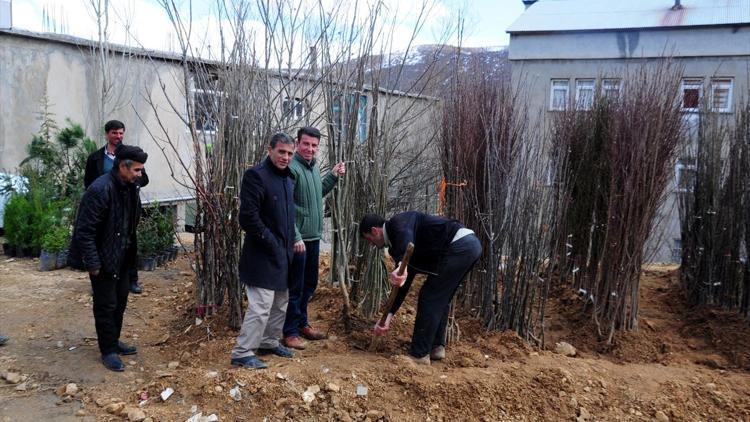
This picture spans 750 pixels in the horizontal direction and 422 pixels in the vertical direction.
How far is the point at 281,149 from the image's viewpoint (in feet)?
11.2

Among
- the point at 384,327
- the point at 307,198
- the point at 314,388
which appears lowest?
the point at 314,388

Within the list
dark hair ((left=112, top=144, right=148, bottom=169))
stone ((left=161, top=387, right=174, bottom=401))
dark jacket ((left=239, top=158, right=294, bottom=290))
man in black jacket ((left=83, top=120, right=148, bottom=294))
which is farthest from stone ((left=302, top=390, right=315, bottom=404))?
man in black jacket ((left=83, top=120, right=148, bottom=294))

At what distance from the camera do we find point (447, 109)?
14.8ft

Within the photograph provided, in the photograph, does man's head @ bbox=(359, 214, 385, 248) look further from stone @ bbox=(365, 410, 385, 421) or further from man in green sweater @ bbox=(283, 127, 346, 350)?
stone @ bbox=(365, 410, 385, 421)

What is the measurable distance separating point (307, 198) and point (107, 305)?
146 centimetres

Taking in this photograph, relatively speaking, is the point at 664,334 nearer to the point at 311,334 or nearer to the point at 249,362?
the point at 311,334

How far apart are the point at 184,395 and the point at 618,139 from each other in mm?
3535

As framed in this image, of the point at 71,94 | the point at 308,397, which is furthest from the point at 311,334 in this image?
the point at 71,94

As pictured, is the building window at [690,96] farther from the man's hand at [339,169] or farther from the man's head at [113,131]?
the man's head at [113,131]

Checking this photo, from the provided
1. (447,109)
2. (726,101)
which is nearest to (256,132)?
(447,109)

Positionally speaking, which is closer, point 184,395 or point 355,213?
point 184,395

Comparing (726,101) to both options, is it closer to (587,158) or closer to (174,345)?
(587,158)

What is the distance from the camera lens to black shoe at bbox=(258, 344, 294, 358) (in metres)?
3.67

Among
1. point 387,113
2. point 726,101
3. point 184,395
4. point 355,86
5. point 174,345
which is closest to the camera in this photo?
point 184,395
